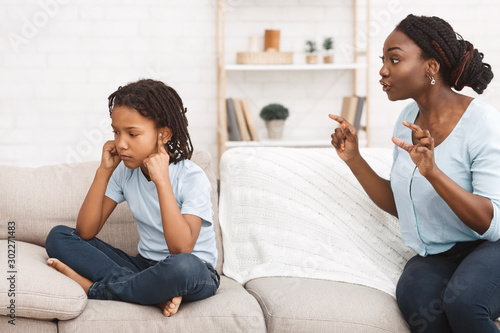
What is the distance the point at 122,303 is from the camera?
59.0 inches

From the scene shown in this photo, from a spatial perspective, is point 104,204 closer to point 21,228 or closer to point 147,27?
point 21,228

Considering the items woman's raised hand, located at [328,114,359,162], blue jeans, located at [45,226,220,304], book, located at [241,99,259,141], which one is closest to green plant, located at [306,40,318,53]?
book, located at [241,99,259,141]

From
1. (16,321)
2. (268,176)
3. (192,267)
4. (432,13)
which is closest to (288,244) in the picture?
(268,176)

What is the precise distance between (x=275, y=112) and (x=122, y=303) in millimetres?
2101

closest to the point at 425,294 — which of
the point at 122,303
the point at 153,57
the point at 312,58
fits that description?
the point at 122,303

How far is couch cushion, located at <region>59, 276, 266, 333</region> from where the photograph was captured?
4.72 ft

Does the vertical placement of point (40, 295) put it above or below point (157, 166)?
below

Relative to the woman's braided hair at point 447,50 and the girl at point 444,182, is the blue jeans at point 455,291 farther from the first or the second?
the woman's braided hair at point 447,50

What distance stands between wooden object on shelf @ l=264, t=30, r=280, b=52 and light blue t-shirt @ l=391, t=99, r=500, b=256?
6.08 ft

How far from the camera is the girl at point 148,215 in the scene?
1.49 metres

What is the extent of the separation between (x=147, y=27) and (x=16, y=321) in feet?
7.80

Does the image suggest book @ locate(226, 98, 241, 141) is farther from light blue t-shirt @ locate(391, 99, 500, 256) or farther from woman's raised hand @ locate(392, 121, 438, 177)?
woman's raised hand @ locate(392, 121, 438, 177)

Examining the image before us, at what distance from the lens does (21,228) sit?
73.4 inches

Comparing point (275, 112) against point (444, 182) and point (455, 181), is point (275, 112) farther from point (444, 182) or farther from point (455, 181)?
point (444, 182)
